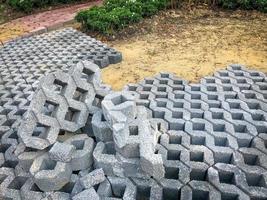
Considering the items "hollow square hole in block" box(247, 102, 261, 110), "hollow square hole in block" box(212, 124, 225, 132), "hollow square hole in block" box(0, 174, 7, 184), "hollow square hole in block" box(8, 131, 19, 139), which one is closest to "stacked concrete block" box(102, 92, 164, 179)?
"hollow square hole in block" box(212, 124, 225, 132)

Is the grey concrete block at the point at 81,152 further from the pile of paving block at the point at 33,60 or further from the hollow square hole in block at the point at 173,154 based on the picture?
the pile of paving block at the point at 33,60

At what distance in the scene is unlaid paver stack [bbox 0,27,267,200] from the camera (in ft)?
9.80

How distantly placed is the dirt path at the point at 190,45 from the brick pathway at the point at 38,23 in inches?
106

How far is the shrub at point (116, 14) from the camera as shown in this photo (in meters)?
8.16

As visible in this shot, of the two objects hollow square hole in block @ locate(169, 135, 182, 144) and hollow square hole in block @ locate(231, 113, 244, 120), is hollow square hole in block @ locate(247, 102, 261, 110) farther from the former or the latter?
hollow square hole in block @ locate(169, 135, 182, 144)

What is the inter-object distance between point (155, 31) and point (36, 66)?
133 inches

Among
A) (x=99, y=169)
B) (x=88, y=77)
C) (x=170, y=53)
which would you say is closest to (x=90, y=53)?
(x=170, y=53)

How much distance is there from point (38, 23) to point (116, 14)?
10.3ft

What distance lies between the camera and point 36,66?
6.30m

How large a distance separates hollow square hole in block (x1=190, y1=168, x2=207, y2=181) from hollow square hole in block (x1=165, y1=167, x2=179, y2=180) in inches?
5.7

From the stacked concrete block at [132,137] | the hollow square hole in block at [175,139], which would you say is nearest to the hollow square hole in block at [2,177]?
the stacked concrete block at [132,137]

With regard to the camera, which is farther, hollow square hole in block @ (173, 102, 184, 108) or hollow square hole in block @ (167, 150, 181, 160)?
hollow square hole in block @ (173, 102, 184, 108)

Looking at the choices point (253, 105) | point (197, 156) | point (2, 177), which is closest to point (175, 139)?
point (197, 156)

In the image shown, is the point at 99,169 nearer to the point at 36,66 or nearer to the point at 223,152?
the point at 223,152
